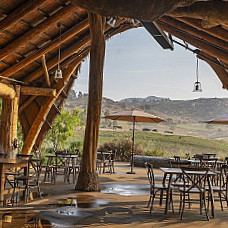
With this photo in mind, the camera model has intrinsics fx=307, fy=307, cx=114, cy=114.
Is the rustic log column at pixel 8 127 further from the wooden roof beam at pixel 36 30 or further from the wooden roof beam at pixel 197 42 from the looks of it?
the wooden roof beam at pixel 197 42

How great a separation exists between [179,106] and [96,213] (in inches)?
1473

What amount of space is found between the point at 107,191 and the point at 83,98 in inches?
1331

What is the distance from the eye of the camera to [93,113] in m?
7.44

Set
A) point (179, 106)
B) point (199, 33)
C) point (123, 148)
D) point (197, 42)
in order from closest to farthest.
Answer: point (199, 33) < point (197, 42) < point (123, 148) < point (179, 106)

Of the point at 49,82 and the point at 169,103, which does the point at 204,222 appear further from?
the point at 169,103

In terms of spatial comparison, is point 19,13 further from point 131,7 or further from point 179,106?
point 179,106

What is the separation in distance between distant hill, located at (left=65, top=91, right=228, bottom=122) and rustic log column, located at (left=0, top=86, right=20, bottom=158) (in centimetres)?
2766

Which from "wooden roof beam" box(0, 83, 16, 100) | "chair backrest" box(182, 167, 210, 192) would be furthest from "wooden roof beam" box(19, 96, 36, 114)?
"chair backrest" box(182, 167, 210, 192)

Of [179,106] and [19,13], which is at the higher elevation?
[179,106]

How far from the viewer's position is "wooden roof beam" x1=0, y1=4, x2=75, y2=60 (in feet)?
27.3

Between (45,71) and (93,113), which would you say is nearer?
(93,113)

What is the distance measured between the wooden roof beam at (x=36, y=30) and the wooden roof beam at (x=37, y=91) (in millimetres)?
2079

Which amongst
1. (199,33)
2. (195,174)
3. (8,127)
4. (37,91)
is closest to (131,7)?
(195,174)

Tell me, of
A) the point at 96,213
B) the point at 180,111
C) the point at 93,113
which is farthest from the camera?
the point at 180,111
